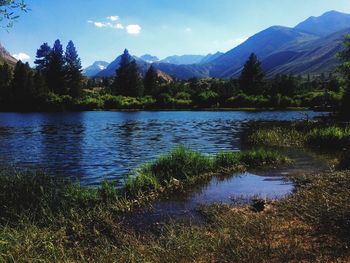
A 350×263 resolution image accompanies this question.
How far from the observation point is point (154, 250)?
1031 cm

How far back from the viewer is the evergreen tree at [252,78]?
145700 millimetres

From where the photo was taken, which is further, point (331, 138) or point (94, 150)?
point (94, 150)

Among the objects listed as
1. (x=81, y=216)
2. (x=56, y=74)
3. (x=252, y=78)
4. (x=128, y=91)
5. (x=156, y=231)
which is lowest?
(x=156, y=231)

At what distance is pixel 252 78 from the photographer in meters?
148

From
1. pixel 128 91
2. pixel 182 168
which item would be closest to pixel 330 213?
pixel 182 168

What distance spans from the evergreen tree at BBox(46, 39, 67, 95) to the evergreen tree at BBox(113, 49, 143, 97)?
64.1 feet

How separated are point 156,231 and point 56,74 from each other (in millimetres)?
134419

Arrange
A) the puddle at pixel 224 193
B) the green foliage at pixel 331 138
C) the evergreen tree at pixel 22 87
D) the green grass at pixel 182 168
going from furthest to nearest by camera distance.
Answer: the evergreen tree at pixel 22 87
the green foliage at pixel 331 138
the green grass at pixel 182 168
the puddle at pixel 224 193

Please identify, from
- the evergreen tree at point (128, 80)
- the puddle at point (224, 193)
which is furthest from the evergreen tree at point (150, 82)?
the puddle at point (224, 193)

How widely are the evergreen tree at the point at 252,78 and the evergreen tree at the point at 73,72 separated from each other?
53141 millimetres

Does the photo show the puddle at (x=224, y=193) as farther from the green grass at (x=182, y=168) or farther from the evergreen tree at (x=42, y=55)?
the evergreen tree at (x=42, y=55)

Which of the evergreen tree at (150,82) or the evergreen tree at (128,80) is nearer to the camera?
the evergreen tree at (128,80)

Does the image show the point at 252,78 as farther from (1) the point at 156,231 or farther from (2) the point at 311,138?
(1) the point at 156,231

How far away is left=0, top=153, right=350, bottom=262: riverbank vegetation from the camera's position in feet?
31.8
